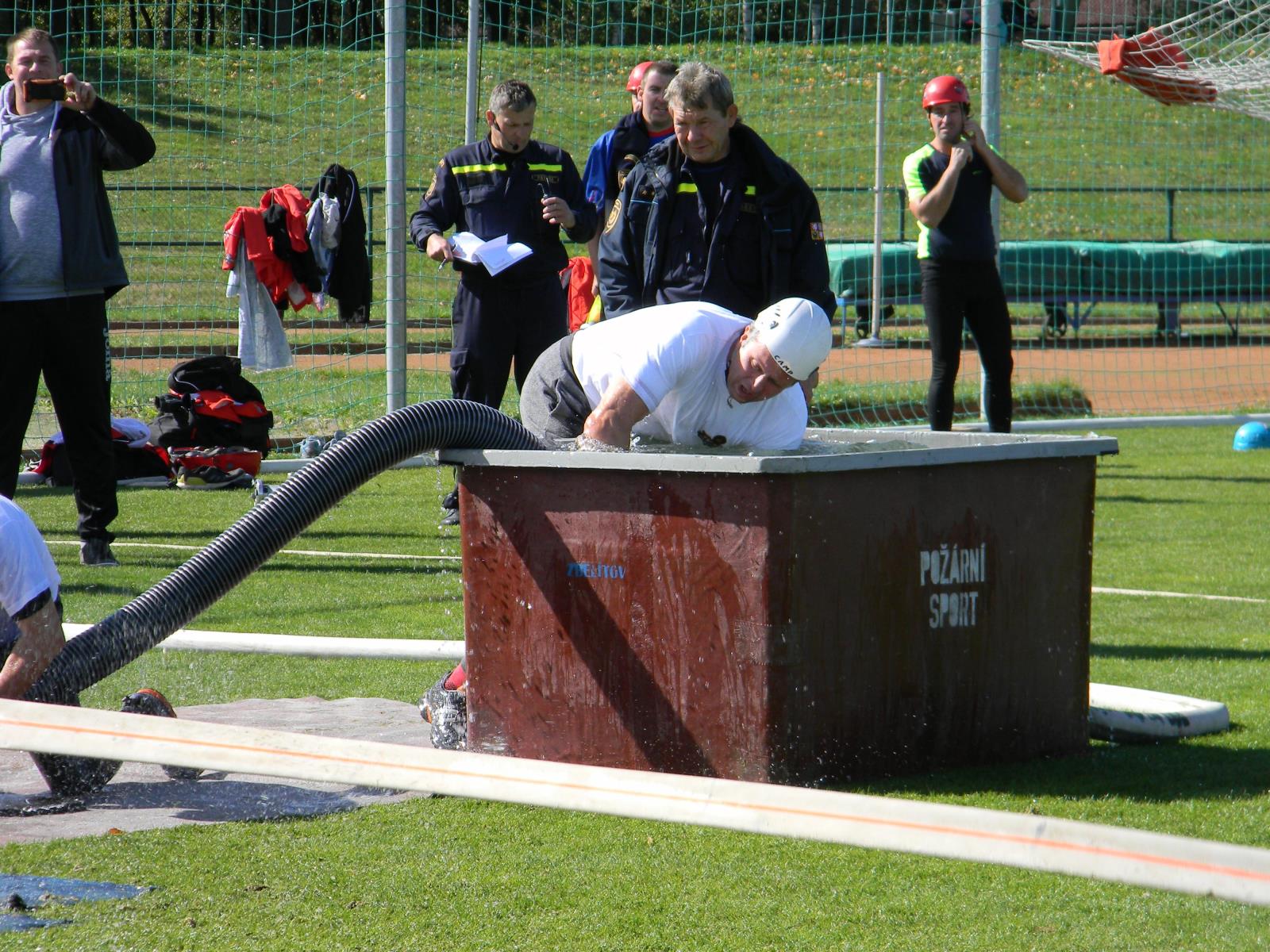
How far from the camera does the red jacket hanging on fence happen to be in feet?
32.2

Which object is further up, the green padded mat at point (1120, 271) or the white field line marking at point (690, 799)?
the green padded mat at point (1120, 271)

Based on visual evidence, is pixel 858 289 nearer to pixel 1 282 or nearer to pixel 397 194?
pixel 397 194

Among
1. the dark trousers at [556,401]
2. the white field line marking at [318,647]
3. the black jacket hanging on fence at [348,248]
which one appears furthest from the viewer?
the black jacket hanging on fence at [348,248]

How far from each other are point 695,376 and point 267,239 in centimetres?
601

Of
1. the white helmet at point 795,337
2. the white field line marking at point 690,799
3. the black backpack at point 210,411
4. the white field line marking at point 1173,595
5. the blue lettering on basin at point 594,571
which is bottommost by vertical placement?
the white field line marking at point 1173,595

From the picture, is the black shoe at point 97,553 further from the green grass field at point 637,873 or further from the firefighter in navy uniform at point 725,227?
the firefighter in navy uniform at point 725,227

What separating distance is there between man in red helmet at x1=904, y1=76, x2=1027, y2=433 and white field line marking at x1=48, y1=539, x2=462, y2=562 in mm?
2825

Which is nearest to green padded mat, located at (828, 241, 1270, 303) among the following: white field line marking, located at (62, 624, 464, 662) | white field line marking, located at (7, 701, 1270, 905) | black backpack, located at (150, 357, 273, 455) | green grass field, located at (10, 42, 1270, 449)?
green grass field, located at (10, 42, 1270, 449)

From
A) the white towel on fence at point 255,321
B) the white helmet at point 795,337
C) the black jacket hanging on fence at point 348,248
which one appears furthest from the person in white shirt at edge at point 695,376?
the white towel on fence at point 255,321

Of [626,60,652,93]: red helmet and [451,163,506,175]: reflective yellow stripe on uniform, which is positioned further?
[451,163,506,175]: reflective yellow stripe on uniform

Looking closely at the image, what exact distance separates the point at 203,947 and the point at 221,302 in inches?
431

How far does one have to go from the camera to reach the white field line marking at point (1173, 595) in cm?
671

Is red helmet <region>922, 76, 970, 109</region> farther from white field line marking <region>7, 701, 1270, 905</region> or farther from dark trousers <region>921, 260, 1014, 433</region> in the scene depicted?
white field line marking <region>7, 701, 1270, 905</region>

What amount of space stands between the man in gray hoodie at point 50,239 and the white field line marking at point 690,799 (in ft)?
15.9
